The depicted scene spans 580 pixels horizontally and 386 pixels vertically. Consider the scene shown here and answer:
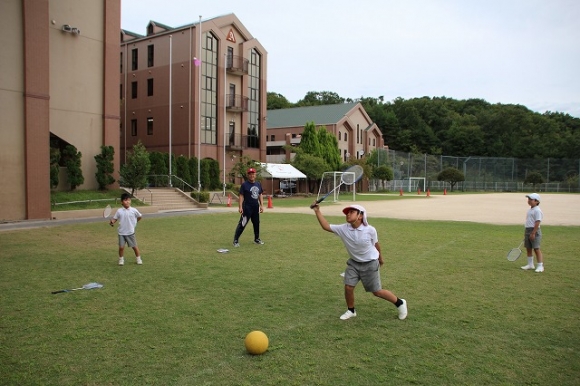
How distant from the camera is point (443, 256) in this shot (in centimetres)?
1203

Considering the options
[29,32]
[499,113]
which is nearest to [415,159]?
[499,113]

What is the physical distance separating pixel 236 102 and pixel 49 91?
26.8 metres

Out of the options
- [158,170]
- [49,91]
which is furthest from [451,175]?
[49,91]

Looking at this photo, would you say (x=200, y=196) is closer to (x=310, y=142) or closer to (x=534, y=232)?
(x=534, y=232)

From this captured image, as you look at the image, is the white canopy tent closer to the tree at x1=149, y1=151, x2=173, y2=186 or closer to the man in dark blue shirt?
the tree at x1=149, y1=151, x2=173, y2=186

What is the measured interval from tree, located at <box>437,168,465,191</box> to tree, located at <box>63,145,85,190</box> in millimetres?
63519

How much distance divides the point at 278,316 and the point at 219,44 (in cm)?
4466

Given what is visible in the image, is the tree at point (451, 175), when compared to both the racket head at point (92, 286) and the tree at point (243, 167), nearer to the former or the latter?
the tree at point (243, 167)

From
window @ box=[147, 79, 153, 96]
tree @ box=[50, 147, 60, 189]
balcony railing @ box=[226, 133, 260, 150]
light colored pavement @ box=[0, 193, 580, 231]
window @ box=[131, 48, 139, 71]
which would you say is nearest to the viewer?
light colored pavement @ box=[0, 193, 580, 231]

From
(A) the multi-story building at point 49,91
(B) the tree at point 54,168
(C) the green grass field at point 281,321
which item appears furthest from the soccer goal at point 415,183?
(C) the green grass field at point 281,321

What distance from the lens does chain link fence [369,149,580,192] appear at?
80625 mm

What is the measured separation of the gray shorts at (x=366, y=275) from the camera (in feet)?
21.3

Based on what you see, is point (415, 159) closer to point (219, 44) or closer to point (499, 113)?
point (499, 113)

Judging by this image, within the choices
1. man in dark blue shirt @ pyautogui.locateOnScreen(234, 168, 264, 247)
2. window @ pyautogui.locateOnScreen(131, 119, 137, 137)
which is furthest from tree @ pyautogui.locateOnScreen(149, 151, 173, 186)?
man in dark blue shirt @ pyautogui.locateOnScreen(234, 168, 264, 247)
